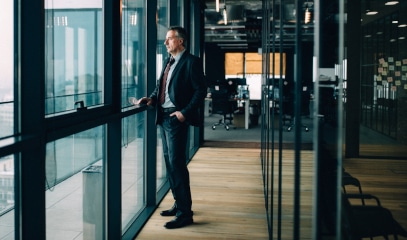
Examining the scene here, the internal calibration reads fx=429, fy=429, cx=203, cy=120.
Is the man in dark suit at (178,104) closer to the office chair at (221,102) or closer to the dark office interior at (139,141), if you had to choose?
the dark office interior at (139,141)

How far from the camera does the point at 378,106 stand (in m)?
11.6

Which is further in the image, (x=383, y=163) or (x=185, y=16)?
(x=383, y=163)

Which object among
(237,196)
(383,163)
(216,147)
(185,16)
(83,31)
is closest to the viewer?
(83,31)

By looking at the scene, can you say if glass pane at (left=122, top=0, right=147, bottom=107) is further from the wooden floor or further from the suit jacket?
the wooden floor

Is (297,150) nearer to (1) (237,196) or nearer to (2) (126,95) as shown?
(2) (126,95)

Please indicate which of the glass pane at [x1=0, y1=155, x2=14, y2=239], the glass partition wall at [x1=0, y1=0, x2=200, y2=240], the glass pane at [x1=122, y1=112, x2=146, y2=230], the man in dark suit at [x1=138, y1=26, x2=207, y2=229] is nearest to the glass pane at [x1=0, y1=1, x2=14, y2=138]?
the glass partition wall at [x1=0, y1=0, x2=200, y2=240]

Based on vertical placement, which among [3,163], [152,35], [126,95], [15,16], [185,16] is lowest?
[3,163]

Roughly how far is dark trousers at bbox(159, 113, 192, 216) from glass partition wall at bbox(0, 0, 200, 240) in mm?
334

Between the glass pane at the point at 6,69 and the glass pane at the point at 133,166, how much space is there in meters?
2.05

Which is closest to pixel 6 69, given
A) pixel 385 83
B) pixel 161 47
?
pixel 161 47

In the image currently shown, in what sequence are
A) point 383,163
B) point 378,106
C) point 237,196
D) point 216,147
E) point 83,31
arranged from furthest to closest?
point 378,106 < point 216,147 < point 383,163 < point 237,196 < point 83,31

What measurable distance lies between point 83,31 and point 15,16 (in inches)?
41.5

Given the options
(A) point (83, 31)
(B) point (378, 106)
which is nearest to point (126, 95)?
(A) point (83, 31)

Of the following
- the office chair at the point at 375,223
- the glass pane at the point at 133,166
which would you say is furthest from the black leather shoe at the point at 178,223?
the office chair at the point at 375,223
